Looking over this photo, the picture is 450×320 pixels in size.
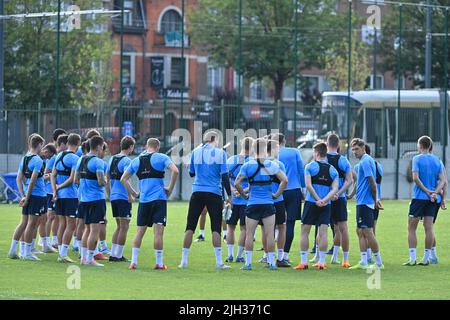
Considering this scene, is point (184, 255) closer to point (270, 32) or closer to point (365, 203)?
point (365, 203)

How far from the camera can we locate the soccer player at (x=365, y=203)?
18.3m

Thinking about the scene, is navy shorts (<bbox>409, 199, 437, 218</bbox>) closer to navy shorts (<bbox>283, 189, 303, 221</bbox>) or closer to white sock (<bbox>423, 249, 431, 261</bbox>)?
white sock (<bbox>423, 249, 431, 261</bbox>)

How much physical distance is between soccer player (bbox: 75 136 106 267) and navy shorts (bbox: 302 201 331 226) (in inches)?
125

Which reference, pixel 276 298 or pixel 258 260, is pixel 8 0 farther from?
pixel 276 298

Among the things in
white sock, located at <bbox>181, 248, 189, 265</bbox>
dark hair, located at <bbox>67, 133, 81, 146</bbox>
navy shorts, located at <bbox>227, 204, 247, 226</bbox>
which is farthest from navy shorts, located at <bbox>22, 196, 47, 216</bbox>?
navy shorts, located at <bbox>227, 204, 247, 226</bbox>

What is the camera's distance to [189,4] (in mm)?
68062

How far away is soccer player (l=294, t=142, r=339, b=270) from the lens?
18188mm

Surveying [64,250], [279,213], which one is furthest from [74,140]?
[279,213]

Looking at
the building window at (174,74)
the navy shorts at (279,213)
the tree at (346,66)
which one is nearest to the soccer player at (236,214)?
the navy shorts at (279,213)

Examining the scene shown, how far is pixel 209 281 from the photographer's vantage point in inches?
646

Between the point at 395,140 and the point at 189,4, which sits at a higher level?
the point at 189,4

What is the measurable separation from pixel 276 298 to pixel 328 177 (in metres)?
4.15

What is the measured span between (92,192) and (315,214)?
3.51 meters
